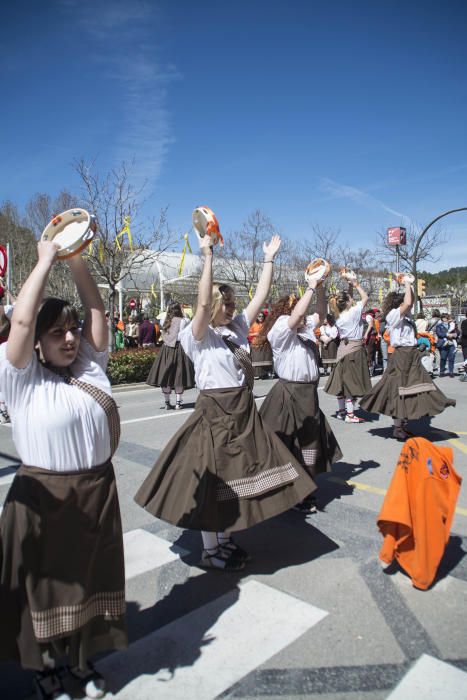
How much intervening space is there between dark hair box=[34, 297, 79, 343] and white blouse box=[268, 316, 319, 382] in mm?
2533

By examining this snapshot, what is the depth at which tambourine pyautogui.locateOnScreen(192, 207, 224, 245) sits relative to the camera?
3.20 m

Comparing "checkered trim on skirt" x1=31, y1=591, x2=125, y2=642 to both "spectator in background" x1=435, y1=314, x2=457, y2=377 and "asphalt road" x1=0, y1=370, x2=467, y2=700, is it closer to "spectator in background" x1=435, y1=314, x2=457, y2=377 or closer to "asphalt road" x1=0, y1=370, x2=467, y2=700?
"asphalt road" x1=0, y1=370, x2=467, y2=700

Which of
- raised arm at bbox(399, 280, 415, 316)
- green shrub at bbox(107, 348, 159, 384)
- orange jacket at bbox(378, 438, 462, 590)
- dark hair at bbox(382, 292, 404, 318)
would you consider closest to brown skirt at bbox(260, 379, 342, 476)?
orange jacket at bbox(378, 438, 462, 590)

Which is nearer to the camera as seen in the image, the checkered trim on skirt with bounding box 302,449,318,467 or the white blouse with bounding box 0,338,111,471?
the white blouse with bounding box 0,338,111,471

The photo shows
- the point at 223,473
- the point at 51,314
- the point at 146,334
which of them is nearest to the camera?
the point at 51,314

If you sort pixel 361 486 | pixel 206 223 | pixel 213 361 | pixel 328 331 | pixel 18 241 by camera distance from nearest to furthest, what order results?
pixel 206 223, pixel 213 361, pixel 361 486, pixel 328 331, pixel 18 241

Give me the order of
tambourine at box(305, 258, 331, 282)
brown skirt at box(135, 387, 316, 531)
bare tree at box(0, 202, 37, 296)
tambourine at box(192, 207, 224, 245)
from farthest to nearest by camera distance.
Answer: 1. bare tree at box(0, 202, 37, 296)
2. tambourine at box(305, 258, 331, 282)
3. brown skirt at box(135, 387, 316, 531)
4. tambourine at box(192, 207, 224, 245)

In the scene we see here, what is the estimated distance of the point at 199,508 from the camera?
3273mm

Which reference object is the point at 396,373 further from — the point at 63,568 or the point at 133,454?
the point at 63,568

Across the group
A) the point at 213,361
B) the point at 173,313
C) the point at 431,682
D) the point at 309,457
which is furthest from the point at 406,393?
the point at 431,682

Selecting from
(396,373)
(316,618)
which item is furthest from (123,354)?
(316,618)

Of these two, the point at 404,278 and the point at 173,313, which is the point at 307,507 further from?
the point at 173,313

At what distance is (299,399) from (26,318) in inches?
117

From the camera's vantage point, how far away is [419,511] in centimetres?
329
